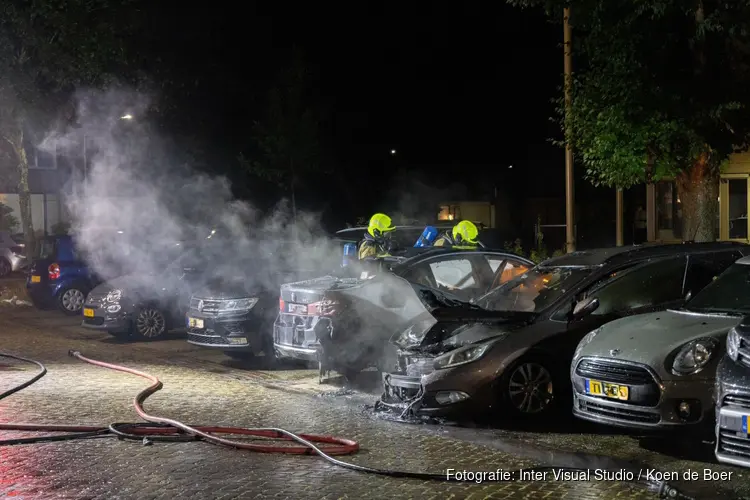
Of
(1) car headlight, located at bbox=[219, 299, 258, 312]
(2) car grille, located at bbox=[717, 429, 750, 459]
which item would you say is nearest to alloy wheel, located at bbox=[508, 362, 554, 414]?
(2) car grille, located at bbox=[717, 429, 750, 459]

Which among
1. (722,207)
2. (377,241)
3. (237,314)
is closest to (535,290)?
(377,241)

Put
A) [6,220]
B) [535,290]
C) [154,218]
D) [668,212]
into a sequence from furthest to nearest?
[6,220] → [668,212] → [154,218] → [535,290]

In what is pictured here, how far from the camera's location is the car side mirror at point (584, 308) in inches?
333

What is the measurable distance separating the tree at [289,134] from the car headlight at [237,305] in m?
17.2

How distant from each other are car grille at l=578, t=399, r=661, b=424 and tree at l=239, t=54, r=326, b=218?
23.2m

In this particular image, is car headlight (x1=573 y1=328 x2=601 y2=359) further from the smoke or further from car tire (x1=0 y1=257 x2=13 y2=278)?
car tire (x1=0 y1=257 x2=13 y2=278)

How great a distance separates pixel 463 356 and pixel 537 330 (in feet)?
2.50

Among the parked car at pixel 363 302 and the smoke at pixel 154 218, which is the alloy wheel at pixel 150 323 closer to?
the smoke at pixel 154 218

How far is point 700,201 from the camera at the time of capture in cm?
1465

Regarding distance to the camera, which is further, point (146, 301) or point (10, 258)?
point (10, 258)

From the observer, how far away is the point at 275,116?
1214 inches

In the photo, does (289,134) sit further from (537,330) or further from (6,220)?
(537,330)

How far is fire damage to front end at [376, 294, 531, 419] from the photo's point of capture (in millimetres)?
8422

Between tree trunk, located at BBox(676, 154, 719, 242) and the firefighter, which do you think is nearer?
the firefighter
